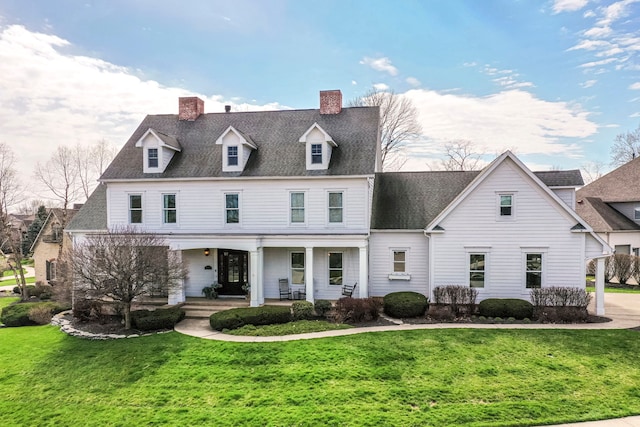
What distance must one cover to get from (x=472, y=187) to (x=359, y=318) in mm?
7683

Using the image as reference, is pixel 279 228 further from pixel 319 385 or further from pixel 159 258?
pixel 319 385

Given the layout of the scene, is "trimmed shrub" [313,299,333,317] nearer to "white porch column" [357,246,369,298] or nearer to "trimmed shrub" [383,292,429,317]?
"white porch column" [357,246,369,298]

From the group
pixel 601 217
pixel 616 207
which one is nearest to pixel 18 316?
pixel 601 217

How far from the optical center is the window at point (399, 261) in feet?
62.0

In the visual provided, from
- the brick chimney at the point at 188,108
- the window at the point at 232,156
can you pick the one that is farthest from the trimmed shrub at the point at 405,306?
the brick chimney at the point at 188,108

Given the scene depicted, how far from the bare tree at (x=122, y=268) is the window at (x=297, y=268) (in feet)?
19.4

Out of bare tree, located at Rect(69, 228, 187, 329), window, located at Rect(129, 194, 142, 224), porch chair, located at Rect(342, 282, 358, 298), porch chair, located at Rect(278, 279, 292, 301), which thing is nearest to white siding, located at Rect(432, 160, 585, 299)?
porch chair, located at Rect(342, 282, 358, 298)

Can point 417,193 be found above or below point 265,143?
below

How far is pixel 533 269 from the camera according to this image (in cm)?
1694

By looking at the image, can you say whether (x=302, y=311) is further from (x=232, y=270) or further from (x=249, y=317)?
(x=232, y=270)

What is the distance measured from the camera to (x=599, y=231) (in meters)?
28.4

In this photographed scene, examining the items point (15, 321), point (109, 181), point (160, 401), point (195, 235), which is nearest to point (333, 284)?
point (195, 235)

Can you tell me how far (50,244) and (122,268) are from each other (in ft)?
83.7

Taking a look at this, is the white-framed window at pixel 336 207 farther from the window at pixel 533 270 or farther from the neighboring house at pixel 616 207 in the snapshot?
the neighboring house at pixel 616 207
